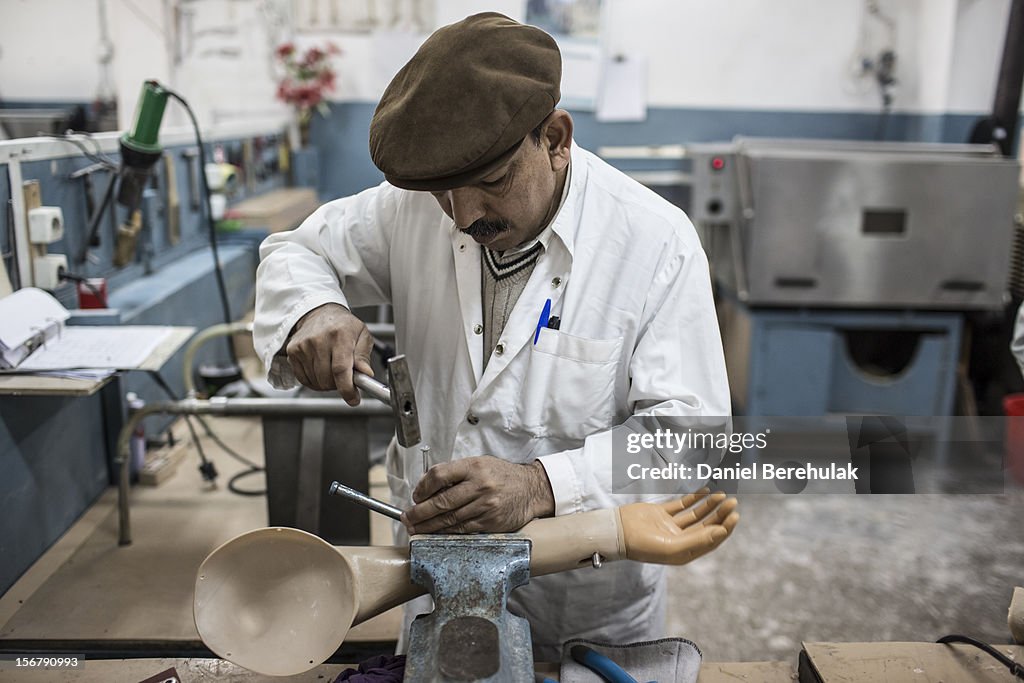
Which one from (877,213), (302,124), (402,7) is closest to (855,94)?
(877,213)

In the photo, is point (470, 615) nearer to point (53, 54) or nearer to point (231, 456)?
point (231, 456)

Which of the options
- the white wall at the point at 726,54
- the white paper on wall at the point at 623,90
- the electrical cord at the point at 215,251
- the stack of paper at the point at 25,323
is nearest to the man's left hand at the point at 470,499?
the stack of paper at the point at 25,323

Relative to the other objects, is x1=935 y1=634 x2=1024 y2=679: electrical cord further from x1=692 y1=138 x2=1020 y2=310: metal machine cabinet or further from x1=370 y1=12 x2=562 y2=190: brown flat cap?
x1=692 y1=138 x2=1020 y2=310: metal machine cabinet

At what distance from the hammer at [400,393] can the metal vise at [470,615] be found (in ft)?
0.48

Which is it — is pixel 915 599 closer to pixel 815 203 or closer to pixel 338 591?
pixel 815 203

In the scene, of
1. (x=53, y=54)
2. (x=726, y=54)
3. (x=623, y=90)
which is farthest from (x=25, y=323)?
(x=726, y=54)

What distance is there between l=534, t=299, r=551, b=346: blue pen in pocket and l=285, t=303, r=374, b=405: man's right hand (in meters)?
0.24

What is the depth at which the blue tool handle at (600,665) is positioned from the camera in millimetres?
996

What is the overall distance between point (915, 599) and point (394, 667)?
6.88 ft

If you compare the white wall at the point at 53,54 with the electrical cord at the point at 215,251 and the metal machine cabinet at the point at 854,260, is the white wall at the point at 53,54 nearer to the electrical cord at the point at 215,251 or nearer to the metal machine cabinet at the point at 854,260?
the electrical cord at the point at 215,251

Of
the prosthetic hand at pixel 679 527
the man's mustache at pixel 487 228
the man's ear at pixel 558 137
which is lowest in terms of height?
the prosthetic hand at pixel 679 527

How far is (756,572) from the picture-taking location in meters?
2.73

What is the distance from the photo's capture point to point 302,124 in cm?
523

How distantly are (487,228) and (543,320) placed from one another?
0.56 feet
